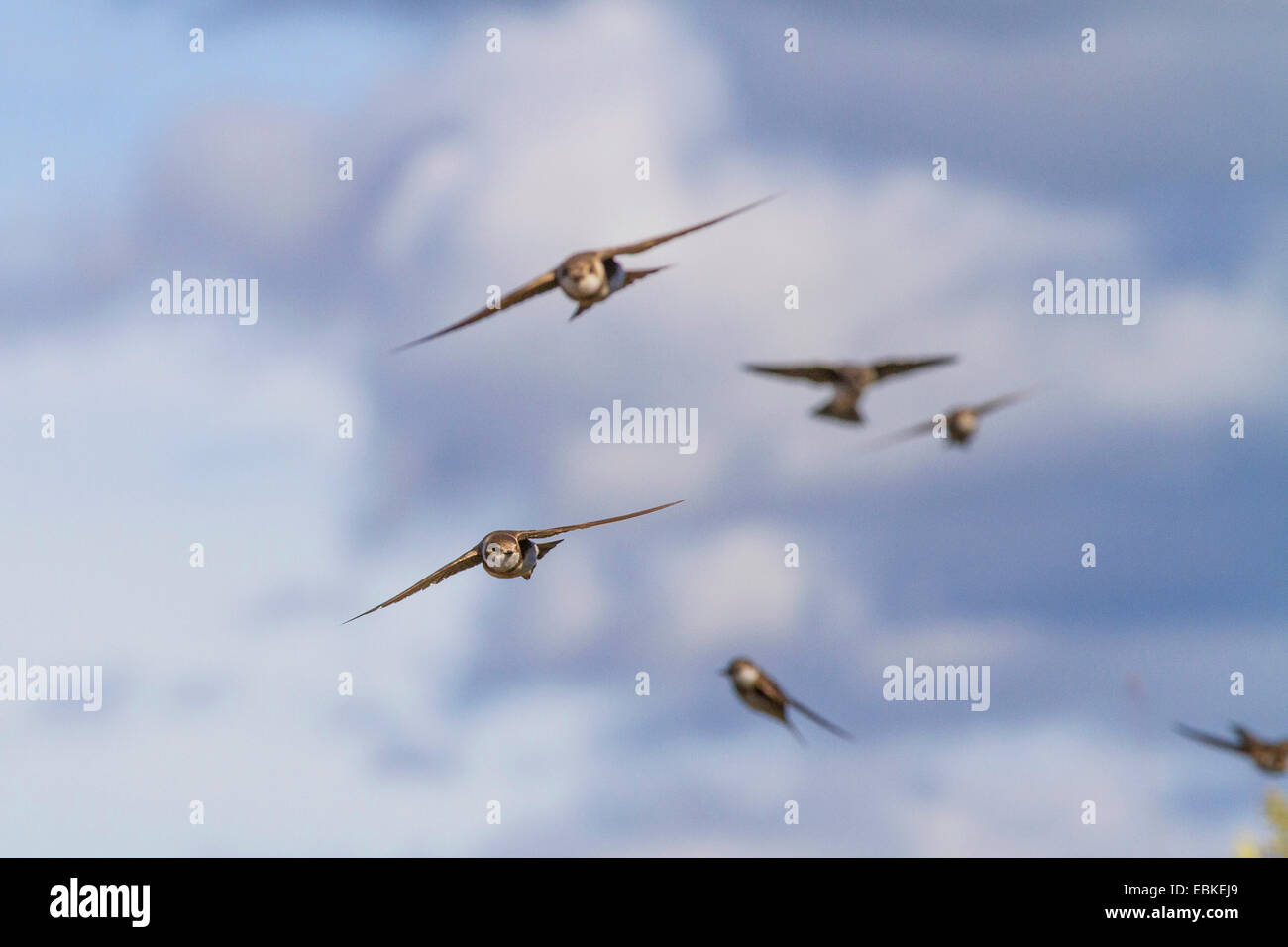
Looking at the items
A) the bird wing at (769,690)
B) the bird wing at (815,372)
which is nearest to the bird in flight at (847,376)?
the bird wing at (815,372)

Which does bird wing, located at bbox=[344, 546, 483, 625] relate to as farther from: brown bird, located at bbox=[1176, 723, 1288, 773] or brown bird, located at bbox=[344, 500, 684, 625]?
brown bird, located at bbox=[1176, 723, 1288, 773]

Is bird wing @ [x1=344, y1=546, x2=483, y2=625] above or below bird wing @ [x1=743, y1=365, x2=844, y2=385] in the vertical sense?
below

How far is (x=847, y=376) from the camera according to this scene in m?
35.9

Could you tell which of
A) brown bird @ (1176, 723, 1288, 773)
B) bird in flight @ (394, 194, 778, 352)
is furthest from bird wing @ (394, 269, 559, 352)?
brown bird @ (1176, 723, 1288, 773)

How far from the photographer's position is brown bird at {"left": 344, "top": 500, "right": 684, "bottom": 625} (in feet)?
110

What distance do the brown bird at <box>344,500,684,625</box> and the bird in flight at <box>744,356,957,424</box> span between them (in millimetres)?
6692

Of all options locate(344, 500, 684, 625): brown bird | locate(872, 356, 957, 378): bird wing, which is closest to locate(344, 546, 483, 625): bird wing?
locate(344, 500, 684, 625): brown bird

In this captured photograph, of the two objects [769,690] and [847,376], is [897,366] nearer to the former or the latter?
[847,376]

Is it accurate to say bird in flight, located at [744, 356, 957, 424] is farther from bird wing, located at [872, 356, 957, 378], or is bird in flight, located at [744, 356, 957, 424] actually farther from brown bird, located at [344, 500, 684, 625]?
brown bird, located at [344, 500, 684, 625]

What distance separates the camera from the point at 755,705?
32.5m

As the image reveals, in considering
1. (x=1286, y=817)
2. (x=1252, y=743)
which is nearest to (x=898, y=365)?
(x=1252, y=743)

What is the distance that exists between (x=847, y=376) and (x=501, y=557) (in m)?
8.86

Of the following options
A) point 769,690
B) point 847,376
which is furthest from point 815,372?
point 769,690
